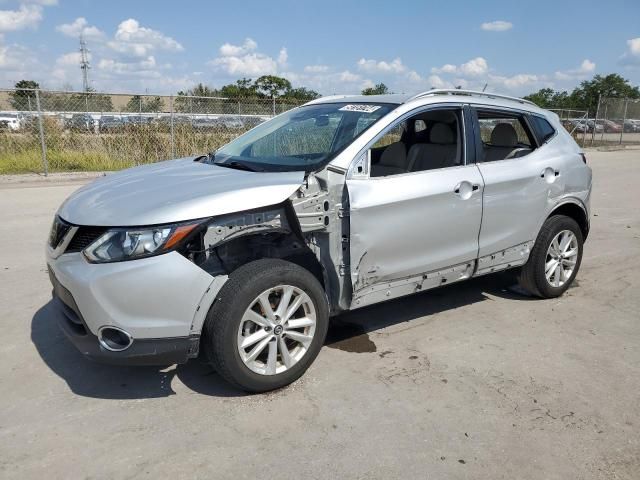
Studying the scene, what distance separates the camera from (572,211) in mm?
4988

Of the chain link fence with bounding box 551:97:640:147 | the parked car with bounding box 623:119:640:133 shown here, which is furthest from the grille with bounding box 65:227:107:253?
the parked car with bounding box 623:119:640:133

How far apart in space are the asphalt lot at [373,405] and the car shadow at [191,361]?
14 millimetres

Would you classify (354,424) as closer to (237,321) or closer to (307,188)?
(237,321)

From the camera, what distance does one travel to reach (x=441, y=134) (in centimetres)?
456

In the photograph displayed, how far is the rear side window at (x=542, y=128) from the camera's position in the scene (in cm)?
477

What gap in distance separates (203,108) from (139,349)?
1279 cm

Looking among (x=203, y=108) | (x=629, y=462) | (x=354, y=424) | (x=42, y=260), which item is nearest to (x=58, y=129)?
(x=203, y=108)

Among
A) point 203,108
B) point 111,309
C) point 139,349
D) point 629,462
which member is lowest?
point 629,462

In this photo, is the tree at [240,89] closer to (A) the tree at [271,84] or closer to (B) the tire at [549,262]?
(A) the tree at [271,84]

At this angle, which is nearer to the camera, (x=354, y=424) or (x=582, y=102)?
(x=354, y=424)

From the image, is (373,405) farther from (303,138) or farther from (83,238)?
(303,138)

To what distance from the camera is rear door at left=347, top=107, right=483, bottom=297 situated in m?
3.51

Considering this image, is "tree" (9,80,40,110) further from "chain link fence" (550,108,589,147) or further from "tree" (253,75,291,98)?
"tree" (253,75,291,98)

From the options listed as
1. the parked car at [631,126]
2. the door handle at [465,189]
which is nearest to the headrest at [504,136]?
the door handle at [465,189]
